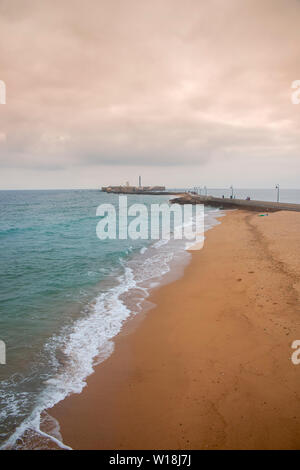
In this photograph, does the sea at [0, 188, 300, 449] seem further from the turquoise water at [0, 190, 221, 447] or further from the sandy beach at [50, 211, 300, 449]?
the sandy beach at [50, 211, 300, 449]

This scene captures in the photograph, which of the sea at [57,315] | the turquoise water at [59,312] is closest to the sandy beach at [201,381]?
the sea at [57,315]

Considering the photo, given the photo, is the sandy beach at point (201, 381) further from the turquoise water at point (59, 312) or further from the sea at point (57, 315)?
the turquoise water at point (59, 312)

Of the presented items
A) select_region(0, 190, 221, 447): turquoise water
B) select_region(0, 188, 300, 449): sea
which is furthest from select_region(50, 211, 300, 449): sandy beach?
select_region(0, 190, 221, 447): turquoise water

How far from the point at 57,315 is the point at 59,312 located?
23cm

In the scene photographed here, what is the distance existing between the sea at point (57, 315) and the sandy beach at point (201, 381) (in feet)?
1.52

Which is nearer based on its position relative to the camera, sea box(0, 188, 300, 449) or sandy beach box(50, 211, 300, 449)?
sandy beach box(50, 211, 300, 449)

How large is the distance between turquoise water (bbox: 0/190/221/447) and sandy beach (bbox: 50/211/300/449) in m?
0.60

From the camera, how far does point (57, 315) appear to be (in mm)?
8609

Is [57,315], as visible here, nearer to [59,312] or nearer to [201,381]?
[59,312]

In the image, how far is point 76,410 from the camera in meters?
4.68

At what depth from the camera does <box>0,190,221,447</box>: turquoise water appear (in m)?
5.14

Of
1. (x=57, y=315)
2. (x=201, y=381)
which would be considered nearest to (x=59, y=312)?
(x=57, y=315)

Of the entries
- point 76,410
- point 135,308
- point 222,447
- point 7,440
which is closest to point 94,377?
point 76,410
